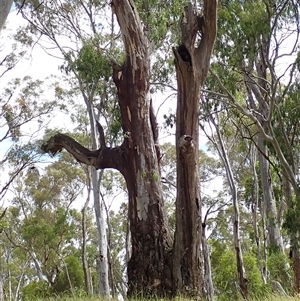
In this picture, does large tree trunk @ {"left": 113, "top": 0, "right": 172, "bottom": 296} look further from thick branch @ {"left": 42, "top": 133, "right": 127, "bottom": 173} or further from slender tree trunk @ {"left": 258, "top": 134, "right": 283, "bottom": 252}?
slender tree trunk @ {"left": 258, "top": 134, "right": 283, "bottom": 252}

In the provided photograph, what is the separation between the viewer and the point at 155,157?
8.12 m

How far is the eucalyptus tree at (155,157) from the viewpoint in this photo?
6703 mm

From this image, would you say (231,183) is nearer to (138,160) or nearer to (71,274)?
(138,160)

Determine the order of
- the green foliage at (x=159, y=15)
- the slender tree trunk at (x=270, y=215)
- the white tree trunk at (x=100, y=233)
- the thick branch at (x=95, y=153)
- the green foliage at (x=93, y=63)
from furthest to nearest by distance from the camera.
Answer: the white tree trunk at (x=100, y=233), the slender tree trunk at (x=270, y=215), the green foliage at (x=93, y=63), the green foliage at (x=159, y=15), the thick branch at (x=95, y=153)

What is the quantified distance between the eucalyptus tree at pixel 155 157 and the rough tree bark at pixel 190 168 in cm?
1

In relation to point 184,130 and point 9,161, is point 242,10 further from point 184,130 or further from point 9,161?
point 9,161

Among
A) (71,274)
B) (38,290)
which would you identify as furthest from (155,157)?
(71,274)

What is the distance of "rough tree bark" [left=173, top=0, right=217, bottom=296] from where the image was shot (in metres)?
6.68

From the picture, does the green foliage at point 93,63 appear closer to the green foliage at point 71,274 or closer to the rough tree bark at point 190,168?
the rough tree bark at point 190,168

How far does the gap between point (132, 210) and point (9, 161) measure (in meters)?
10.8

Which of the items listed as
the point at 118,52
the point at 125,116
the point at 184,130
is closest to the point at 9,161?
the point at 118,52

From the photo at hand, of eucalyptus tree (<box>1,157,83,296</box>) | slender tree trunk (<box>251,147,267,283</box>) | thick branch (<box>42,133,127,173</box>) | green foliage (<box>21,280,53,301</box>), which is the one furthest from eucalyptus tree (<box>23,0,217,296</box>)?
eucalyptus tree (<box>1,157,83,296</box>)

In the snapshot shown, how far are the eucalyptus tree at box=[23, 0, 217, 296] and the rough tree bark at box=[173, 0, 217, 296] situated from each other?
0.04 ft

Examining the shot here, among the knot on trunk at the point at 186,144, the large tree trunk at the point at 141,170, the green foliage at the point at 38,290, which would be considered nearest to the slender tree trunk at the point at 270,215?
the large tree trunk at the point at 141,170
